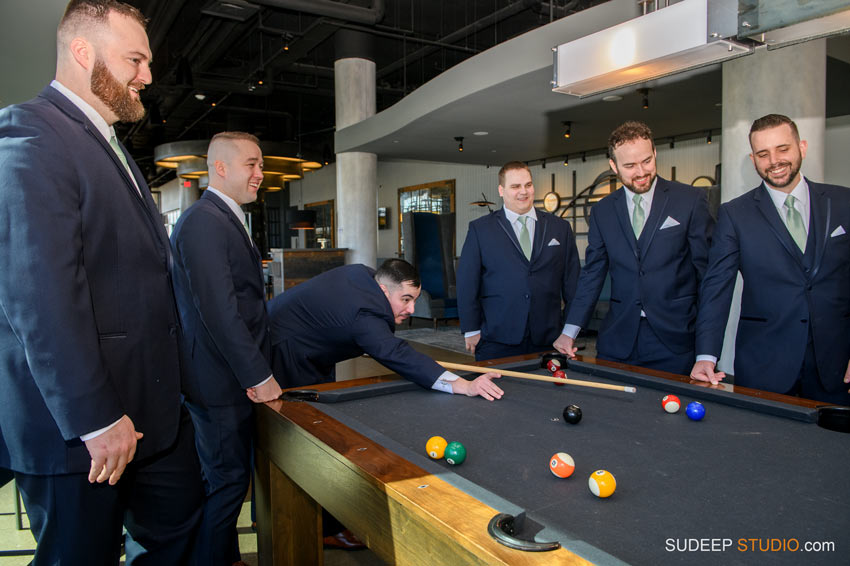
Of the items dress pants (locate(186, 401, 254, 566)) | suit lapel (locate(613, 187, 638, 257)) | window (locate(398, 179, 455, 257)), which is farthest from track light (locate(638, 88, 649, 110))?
A: window (locate(398, 179, 455, 257))

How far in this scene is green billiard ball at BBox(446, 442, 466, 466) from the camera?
54.3 inches

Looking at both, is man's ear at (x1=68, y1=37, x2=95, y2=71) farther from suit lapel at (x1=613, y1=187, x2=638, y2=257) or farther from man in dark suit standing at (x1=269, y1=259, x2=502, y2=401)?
suit lapel at (x1=613, y1=187, x2=638, y2=257)

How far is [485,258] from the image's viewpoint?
10.4 feet

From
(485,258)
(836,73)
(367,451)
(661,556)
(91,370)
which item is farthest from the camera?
(836,73)

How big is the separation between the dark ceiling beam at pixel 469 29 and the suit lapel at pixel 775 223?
20.7 ft

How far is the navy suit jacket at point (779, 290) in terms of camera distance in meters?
2.14

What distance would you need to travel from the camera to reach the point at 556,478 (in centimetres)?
131

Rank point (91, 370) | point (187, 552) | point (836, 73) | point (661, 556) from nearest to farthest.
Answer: point (661, 556) < point (91, 370) < point (187, 552) < point (836, 73)

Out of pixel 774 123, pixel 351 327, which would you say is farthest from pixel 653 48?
pixel 351 327

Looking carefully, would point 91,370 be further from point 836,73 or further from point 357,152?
point 357,152

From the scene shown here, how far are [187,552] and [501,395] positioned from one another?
1.06 meters

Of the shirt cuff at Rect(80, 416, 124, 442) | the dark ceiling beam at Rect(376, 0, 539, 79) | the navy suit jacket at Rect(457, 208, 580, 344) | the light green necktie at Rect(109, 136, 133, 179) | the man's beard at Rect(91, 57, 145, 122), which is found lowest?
the shirt cuff at Rect(80, 416, 124, 442)

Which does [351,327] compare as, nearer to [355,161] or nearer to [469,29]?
[469,29]

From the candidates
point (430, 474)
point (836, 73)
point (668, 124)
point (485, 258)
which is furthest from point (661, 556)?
point (668, 124)
